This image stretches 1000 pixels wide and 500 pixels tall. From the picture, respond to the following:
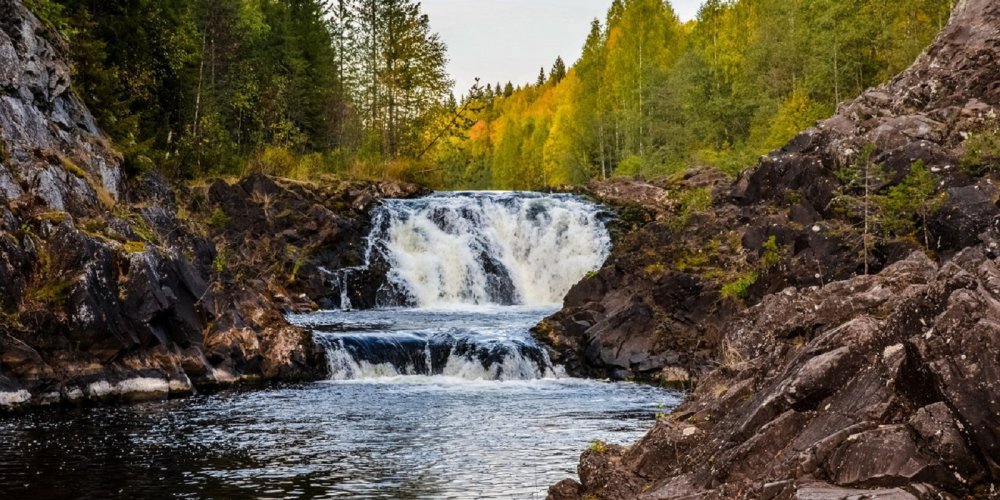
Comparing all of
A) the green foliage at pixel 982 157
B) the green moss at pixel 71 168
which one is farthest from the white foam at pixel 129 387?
the green foliage at pixel 982 157

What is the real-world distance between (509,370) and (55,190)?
14547 millimetres

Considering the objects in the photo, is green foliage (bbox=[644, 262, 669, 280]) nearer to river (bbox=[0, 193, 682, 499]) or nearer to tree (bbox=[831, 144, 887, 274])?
river (bbox=[0, 193, 682, 499])

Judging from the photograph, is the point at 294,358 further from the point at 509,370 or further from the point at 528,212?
the point at 528,212

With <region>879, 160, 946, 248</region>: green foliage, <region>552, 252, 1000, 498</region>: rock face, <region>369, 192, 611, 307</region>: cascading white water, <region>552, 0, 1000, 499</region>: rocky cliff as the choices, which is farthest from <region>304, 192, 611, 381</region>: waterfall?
<region>552, 252, 1000, 498</region>: rock face

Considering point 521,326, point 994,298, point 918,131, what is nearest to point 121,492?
point 994,298

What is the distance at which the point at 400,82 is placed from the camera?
59.6 meters

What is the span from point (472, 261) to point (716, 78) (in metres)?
28.8

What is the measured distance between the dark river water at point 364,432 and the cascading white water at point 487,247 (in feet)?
42.3

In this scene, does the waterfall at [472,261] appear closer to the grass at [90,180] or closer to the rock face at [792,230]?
the rock face at [792,230]

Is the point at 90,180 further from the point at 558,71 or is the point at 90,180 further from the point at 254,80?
the point at 558,71

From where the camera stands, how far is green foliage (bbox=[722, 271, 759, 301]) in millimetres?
28141

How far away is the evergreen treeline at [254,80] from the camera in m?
38.2

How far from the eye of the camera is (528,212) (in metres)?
46.8

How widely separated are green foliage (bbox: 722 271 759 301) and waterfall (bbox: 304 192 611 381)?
710 centimetres
